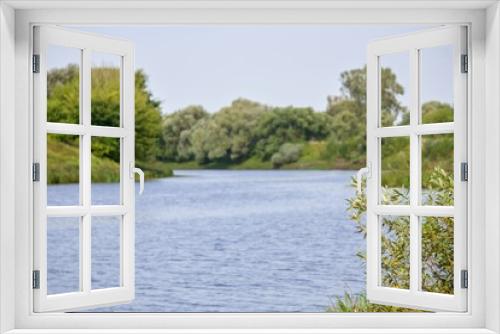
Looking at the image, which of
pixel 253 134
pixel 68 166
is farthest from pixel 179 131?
pixel 68 166

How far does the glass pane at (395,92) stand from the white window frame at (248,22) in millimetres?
5474

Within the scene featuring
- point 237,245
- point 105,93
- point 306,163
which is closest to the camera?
point 105,93

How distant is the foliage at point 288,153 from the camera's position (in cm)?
1018

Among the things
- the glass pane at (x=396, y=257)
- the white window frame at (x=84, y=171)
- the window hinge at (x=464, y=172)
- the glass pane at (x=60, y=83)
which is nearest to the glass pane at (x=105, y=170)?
the glass pane at (x=60, y=83)

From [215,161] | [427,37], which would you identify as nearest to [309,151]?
[215,161]

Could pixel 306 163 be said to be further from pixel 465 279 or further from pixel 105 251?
pixel 465 279

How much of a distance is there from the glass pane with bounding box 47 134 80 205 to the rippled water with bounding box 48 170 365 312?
1.42 metres

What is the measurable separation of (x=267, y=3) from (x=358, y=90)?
7491 mm

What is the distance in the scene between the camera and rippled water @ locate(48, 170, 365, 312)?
10266 mm

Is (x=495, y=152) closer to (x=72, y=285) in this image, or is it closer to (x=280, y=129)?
(x=280, y=129)

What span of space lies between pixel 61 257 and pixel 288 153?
3657mm

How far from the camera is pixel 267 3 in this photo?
2.63 m

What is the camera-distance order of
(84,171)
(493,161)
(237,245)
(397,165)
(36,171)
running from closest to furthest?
(493,161) < (36,171) < (84,171) < (397,165) < (237,245)

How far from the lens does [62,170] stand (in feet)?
29.5
